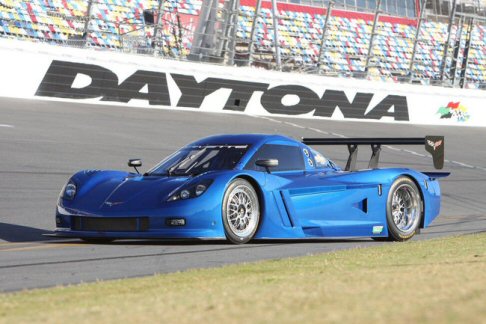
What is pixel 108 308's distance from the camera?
15.7ft

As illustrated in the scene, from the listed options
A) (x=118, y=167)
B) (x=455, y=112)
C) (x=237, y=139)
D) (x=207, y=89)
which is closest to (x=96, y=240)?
(x=237, y=139)

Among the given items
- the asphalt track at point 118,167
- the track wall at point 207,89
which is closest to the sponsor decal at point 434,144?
the asphalt track at point 118,167

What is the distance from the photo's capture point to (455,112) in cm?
3114

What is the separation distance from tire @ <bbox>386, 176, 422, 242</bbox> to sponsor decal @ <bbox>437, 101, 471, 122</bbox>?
20.2 metres

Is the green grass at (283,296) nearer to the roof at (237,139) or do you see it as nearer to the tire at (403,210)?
the roof at (237,139)

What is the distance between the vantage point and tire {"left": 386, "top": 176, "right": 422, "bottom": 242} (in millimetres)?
10367

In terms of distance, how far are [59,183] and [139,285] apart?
8.29 meters

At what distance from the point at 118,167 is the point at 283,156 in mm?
6524

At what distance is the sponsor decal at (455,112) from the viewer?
3066cm

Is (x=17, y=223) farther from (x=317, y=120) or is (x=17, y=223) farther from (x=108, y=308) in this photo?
(x=317, y=120)

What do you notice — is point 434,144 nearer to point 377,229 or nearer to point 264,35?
point 377,229

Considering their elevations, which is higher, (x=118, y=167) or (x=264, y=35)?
(x=264, y=35)

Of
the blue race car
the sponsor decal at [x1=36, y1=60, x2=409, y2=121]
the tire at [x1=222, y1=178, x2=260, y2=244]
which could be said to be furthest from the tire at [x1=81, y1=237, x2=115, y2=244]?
the sponsor decal at [x1=36, y1=60, x2=409, y2=121]

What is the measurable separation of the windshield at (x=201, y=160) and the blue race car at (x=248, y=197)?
1 centimetres
